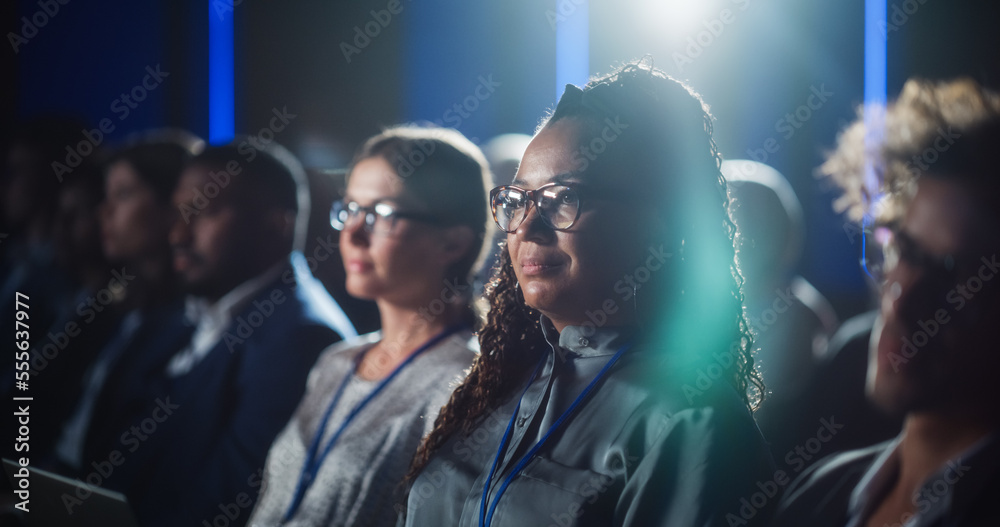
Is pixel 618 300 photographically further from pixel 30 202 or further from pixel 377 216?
pixel 30 202

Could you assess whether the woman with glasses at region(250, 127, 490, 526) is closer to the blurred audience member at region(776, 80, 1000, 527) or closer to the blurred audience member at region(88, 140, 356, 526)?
the blurred audience member at region(88, 140, 356, 526)

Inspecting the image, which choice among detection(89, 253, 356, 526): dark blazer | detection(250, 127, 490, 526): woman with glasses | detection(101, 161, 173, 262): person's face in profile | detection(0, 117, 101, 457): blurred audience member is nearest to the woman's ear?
detection(250, 127, 490, 526): woman with glasses

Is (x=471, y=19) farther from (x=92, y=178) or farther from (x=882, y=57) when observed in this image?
(x=92, y=178)

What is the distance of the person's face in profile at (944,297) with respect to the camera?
1.47m

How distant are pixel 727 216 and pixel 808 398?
906 mm

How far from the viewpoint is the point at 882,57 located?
69.8 inches

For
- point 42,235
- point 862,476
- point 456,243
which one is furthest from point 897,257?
point 42,235

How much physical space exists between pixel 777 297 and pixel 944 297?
630 mm

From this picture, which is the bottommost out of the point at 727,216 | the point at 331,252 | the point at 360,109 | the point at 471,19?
the point at 331,252

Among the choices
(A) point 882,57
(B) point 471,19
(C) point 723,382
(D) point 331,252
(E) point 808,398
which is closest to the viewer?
(C) point 723,382

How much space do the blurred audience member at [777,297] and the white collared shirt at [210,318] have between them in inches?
56.0

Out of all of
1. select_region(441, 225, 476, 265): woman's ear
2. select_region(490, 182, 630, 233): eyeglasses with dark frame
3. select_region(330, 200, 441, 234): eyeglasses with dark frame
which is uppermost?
select_region(490, 182, 630, 233): eyeglasses with dark frame

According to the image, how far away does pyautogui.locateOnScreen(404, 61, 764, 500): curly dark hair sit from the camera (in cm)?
122

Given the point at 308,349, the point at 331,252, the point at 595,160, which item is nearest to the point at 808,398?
the point at 595,160
